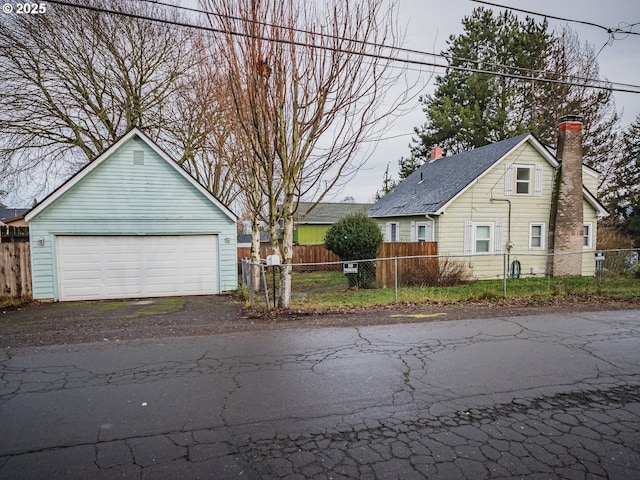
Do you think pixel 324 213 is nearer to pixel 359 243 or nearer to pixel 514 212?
pixel 514 212

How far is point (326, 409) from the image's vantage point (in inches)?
160

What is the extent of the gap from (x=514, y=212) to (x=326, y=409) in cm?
1580

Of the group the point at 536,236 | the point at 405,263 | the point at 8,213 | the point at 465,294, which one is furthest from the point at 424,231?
the point at 8,213

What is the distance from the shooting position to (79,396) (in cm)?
448

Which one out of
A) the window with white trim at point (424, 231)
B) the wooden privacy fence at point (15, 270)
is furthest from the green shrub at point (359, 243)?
the wooden privacy fence at point (15, 270)

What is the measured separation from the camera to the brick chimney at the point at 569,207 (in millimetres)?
16469

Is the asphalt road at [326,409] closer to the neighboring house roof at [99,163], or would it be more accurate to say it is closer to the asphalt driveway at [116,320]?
the asphalt driveway at [116,320]

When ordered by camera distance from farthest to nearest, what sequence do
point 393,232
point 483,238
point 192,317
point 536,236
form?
point 393,232 → point 536,236 → point 483,238 → point 192,317

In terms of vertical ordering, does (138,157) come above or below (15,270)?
above

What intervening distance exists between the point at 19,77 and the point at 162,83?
539cm

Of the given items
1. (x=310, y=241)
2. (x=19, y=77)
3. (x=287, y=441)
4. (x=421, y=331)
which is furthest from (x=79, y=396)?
(x=310, y=241)

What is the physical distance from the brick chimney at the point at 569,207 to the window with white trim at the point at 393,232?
7.00m

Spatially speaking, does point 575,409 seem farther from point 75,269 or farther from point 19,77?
point 19,77

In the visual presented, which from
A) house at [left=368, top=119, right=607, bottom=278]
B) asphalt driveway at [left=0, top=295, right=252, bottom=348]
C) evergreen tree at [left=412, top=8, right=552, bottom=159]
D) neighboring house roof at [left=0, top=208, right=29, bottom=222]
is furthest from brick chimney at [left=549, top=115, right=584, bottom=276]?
neighboring house roof at [left=0, top=208, right=29, bottom=222]
